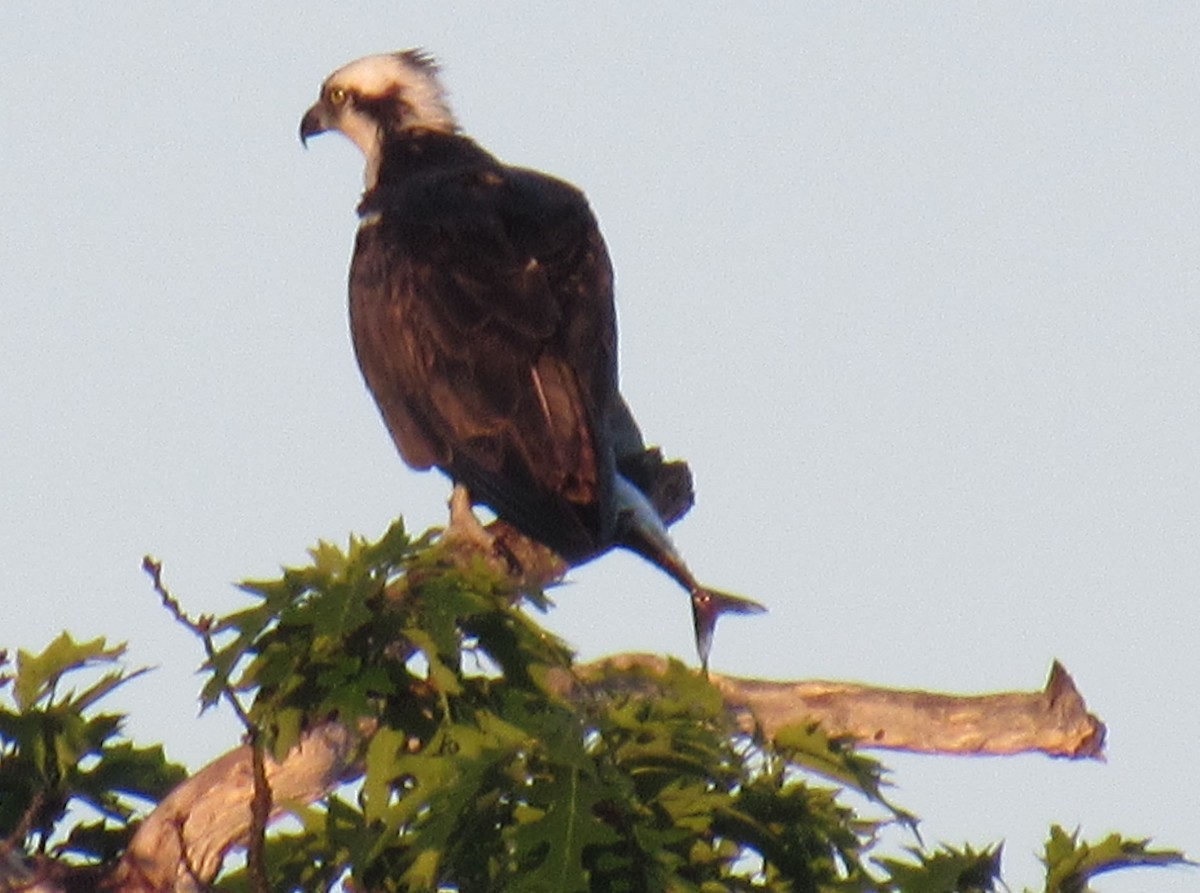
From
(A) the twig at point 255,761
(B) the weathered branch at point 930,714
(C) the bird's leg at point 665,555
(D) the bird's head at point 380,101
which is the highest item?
(D) the bird's head at point 380,101

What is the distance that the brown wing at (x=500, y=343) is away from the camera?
311 inches

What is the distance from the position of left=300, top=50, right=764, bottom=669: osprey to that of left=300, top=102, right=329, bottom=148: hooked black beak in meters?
1.73

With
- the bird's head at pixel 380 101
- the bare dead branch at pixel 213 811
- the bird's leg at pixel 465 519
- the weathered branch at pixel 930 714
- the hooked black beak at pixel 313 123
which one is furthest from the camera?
the hooked black beak at pixel 313 123

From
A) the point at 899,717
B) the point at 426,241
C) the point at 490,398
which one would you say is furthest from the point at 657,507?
the point at 899,717

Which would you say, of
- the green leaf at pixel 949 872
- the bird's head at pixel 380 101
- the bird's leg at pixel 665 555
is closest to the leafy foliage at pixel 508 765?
the green leaf at pixel 949 872

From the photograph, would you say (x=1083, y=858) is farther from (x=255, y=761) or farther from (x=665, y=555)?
(x=665, y=555)

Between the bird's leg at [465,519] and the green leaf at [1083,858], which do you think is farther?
the bird's leg at [465,519]

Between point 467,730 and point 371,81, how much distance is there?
694cm

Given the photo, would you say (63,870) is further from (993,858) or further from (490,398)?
(490,398)

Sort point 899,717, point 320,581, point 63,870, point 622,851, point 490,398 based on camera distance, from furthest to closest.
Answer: point 490,398 → point 899,717 → point 63,870 → point 320,581 → point 622,851

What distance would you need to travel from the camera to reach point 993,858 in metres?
5.02

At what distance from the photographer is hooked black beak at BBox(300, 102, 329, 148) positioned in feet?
37.4

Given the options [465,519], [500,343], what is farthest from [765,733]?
[465,519]

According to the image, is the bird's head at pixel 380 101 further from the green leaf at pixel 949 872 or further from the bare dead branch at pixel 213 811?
the green leaf at pixel 949 872
